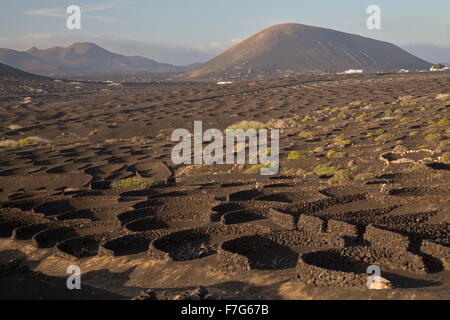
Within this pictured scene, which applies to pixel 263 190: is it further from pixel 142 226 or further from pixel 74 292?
pixel 74 292

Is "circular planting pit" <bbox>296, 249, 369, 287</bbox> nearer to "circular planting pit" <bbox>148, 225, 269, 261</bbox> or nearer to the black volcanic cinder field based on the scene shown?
the black volcanic cinder field

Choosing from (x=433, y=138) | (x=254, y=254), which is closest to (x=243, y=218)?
(x=254, y=254)

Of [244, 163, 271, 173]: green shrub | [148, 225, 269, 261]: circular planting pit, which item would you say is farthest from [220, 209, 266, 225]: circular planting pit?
[244, 163, 271, 173]: green shrub

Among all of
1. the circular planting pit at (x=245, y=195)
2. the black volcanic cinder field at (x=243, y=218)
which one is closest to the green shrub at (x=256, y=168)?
the black volcanic cinder field at (x=243, y=218)

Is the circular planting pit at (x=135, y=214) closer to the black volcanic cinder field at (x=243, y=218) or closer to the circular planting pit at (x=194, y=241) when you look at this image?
the black volcanic cinder field at (x=243, y=218)
